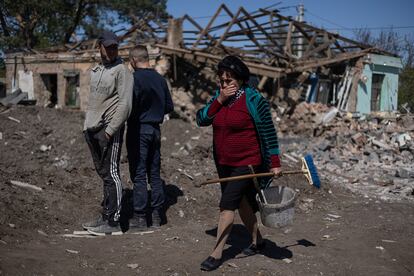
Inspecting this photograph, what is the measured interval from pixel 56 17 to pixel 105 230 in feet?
84.5

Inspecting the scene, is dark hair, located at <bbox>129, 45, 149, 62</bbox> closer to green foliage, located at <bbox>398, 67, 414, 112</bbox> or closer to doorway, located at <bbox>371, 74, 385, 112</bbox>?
doorway, located at <bbox>371, 74, 385, 112</bbox>

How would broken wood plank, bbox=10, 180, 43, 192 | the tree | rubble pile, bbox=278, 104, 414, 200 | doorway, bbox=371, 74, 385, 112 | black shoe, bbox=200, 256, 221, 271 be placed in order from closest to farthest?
black shoe, bbox=200, 256, 221, 271 → broken wood plank, bbox=10, 180, 43, 192 → rubble pile, bbox=278, 104, 414, 200 → doorway, bbox=371, 74, 385, 112 → the tree

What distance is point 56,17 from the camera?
27.8 meters

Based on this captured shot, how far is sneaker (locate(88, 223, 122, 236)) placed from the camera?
467 cm

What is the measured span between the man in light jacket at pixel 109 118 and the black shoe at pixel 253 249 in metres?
1.36

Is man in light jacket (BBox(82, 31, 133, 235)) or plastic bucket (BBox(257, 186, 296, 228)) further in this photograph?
man in light jacket (BBox(82, 31, 133, 235))

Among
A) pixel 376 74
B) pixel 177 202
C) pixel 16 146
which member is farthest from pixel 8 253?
pixel 376 74

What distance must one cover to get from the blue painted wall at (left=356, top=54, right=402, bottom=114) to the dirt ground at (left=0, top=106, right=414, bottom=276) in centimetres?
1197

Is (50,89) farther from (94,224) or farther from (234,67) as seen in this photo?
(234,67)

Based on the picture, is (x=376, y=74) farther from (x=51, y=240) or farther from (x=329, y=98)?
(x=51, y=240)

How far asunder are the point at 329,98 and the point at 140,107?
1574cm

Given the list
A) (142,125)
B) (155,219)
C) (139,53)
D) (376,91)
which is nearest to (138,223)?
(155,219)

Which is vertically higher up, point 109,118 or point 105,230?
point 109,118

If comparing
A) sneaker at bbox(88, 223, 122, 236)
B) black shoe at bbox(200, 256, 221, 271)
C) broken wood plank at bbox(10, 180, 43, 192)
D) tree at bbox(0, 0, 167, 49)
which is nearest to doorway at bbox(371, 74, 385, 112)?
tree at bbox(0, 0, 167, 49)
